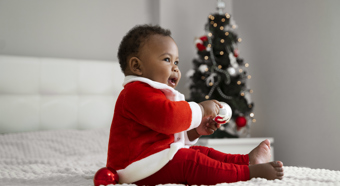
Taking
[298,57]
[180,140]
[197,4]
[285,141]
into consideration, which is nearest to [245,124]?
[285,141]

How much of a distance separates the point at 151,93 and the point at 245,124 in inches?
78.1

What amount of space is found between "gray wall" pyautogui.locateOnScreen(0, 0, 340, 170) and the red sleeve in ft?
6.48

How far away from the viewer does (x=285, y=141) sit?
3146mm

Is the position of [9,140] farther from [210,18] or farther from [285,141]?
[285,141]

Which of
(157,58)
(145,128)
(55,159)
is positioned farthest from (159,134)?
(55,159)

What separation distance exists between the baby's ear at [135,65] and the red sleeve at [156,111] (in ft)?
0.38

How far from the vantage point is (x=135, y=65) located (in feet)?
4.21

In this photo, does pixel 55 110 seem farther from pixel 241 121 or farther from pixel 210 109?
pixel 210 109

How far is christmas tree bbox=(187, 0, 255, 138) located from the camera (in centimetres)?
299

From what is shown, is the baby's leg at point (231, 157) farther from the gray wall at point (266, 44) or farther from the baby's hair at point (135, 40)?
the gray wall at point (266, 44)

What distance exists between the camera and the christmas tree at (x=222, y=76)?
299cm

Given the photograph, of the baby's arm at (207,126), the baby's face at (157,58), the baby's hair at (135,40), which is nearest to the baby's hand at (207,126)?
the baby's arm at (207,126)

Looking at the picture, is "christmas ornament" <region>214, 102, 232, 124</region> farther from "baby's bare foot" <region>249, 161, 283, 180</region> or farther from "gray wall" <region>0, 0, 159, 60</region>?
"gray wall" <region>0, 0, 159, 60</region>

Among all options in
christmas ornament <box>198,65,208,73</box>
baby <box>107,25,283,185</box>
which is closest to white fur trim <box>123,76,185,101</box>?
baby <box>107,25,283,185</box>
